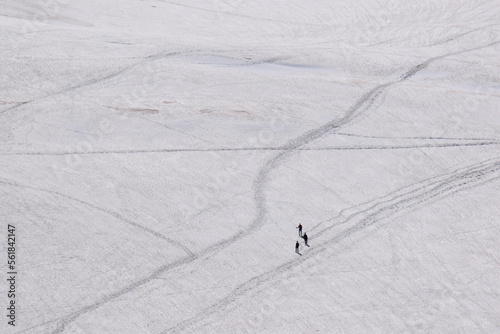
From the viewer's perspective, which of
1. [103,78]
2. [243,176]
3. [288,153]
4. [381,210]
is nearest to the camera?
[381,210]

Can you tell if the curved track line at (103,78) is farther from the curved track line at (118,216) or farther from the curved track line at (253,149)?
the curved track line at (118,216)

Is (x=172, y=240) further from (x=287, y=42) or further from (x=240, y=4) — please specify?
(x=240, y=4)

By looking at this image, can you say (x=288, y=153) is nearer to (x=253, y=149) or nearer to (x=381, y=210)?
(x=253, y=149)

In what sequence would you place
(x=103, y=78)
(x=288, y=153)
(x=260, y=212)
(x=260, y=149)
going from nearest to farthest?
(x=260, y=212)
(x=288, y=153)
(x=260, y=149)
(x=103, y=78)

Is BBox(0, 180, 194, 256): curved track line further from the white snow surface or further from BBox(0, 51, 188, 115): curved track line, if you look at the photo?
BBox(0, 51, 188, 115): curved track line

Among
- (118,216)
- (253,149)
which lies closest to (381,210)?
(253,149)

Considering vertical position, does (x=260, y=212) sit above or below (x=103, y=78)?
below

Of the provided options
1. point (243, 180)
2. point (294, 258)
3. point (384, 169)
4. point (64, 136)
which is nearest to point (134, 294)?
point (294, 258)

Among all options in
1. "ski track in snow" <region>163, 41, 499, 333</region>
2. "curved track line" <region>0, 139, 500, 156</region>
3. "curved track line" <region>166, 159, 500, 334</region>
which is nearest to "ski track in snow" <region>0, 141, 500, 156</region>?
"curved track line" <region>0, 139, 500, 156</region>
